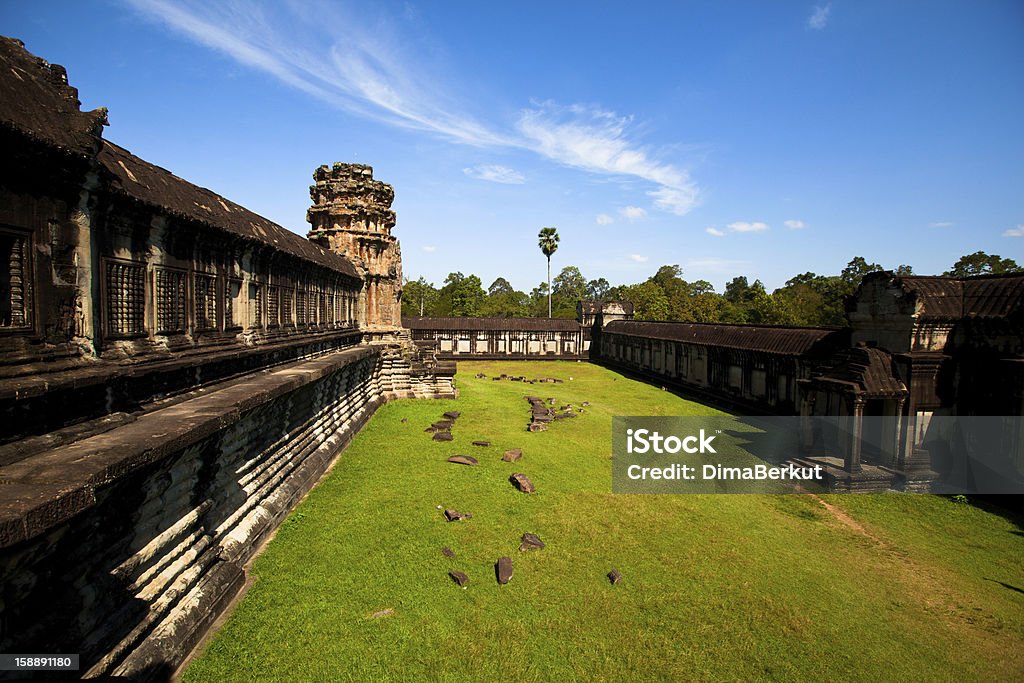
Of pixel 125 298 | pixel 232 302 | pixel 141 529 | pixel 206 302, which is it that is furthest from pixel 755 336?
pixel 141 529

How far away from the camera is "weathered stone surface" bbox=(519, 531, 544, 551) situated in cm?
767

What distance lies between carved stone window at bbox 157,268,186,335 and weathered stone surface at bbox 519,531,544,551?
6.21m

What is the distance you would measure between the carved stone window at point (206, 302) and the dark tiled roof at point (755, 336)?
17920 mm

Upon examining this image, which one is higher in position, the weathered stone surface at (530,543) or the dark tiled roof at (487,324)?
the dark tiled roof at (487,324)

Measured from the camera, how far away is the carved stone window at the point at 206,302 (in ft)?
24.5

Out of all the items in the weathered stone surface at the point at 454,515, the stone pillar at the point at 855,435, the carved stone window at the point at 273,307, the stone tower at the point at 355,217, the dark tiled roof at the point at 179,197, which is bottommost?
the weathered stone surface at the point at 454,515

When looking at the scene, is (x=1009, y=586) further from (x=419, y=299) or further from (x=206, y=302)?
(x=419, y=299)

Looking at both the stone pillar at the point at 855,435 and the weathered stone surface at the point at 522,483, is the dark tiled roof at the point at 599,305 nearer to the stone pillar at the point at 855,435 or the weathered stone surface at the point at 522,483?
the stone pillar at the point at 855,435

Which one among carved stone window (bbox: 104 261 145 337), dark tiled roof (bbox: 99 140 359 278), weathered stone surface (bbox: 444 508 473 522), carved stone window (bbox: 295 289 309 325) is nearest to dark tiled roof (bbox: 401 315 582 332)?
carved stone window (bbox: 295 289 309 325)

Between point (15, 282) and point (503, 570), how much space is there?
6.35 meters

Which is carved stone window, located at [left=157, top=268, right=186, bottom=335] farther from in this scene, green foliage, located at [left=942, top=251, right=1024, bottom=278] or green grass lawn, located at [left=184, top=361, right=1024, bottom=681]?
green foliage, located at [left=942, top=251, right=1024, bottom=278]

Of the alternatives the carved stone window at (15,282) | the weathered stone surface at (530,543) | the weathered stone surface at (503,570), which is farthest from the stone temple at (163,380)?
the weathered stone surface at (530,543)

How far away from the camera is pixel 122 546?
4.32 m

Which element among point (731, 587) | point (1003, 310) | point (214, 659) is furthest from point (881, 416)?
point (214, 659)
